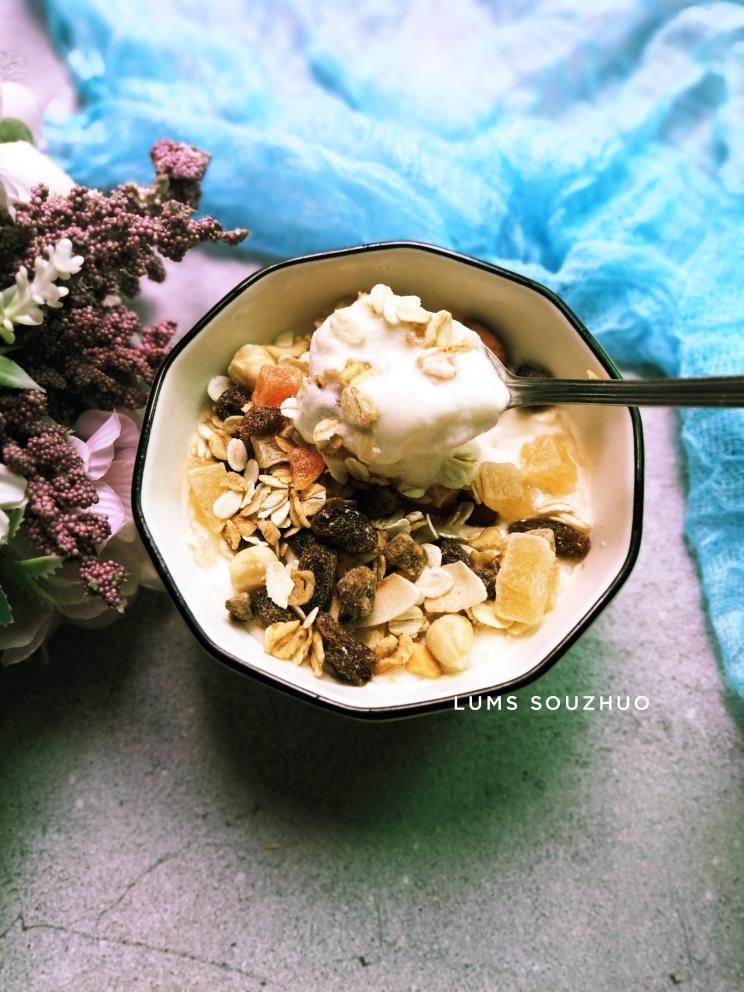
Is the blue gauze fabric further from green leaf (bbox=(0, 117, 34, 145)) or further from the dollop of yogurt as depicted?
the dollop of yogurt

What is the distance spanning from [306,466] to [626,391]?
257mm

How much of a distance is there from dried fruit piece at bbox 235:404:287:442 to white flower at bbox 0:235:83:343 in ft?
0.60

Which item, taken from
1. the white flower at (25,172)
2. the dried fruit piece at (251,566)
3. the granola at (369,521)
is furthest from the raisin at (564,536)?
the white flower at (25,172)

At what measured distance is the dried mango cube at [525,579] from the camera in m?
0.70

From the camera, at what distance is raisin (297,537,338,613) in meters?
0.71

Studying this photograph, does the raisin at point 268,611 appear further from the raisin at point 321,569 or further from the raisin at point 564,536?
the raisin at point 564,536

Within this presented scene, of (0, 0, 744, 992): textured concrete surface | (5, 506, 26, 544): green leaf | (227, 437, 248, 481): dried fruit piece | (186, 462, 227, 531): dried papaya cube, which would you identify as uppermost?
(5, 506, 26, 544): green leaf

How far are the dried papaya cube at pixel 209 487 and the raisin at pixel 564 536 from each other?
0.25m

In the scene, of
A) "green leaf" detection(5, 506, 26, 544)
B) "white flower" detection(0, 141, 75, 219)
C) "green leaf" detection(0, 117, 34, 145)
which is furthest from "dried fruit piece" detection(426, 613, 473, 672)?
"green leaf" detection(0, 117, 34, 145)

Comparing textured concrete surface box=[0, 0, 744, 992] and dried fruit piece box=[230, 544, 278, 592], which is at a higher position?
dried fruit piece box=[230, 544, 278, 592]

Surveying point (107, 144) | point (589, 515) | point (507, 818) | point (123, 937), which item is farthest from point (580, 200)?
point (123, 937)

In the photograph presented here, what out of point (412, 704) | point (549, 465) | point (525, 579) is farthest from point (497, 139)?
point (412, 704)

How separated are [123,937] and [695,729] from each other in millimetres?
568

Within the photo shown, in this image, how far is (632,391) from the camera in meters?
0.64
